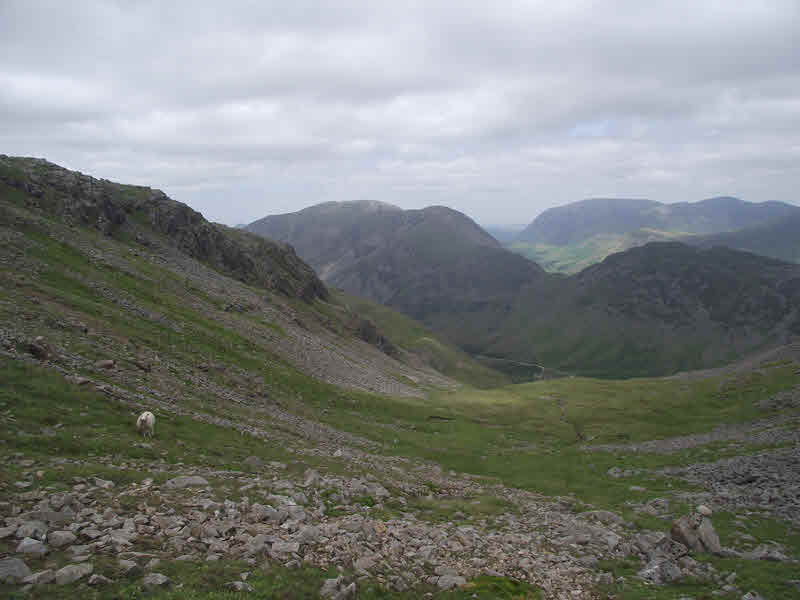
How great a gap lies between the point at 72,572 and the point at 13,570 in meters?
1.32

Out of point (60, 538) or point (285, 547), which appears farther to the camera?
point (285, 547)

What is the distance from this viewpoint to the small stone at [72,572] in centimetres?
1157

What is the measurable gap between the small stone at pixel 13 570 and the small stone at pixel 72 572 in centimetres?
79

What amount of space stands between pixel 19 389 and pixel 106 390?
4.90 meters

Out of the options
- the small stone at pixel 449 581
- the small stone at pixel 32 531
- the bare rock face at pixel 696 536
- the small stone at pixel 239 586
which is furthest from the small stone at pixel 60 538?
the bare rock face at pixel 696 536

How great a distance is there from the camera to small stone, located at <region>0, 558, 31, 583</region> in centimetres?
1119

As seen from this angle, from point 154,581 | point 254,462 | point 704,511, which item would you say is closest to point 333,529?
point 154,581

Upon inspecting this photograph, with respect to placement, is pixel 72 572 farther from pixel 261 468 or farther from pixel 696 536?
pixel 696 536

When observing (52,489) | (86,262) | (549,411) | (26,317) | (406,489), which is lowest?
(549,411)

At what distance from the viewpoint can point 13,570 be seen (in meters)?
11.4

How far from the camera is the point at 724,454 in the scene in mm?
52906

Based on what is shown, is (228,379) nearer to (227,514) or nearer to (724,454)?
(227,514)

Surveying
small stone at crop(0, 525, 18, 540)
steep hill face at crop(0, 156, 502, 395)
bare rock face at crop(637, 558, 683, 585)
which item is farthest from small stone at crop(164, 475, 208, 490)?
bare rock face at crop(637, 558, 683, 585)

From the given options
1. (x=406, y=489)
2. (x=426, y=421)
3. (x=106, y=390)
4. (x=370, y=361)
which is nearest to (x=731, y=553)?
(x=406, y=489)
